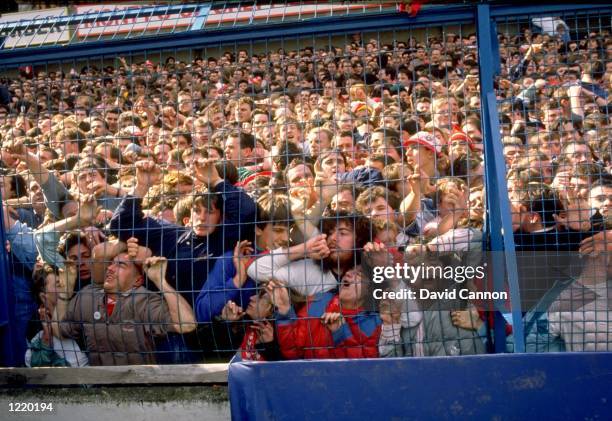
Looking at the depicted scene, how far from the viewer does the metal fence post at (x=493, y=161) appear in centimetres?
344

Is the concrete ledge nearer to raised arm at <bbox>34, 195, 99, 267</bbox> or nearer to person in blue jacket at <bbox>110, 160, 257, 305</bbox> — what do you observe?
person in blue jacket at <bbox>110, 160, 257, 305</bbox>

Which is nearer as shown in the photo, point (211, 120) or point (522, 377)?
point (522, 377)

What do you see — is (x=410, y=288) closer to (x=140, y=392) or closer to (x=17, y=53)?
(x=140, y=392)

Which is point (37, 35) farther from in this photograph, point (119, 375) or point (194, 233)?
point (119, 375)

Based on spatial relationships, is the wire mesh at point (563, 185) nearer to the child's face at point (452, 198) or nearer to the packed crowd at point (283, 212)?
the packed crowd at point (283, 212)

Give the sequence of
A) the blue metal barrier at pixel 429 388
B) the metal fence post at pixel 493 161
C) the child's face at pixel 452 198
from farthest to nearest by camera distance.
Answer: the child's face at pixel 452 198 → the metal fence post at pixel 493 161 → the blue metal barrier at pixel 429 388

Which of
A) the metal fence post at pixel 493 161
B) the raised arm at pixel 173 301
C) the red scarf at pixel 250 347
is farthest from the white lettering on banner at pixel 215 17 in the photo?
the red scarf at pixel 250 347

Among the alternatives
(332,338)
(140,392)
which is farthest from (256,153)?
(140,392)

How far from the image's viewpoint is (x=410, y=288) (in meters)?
3.76

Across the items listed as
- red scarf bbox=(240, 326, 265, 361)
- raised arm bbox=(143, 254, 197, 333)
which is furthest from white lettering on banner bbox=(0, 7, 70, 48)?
red scarf bbox=(240, 326, 265, 361)

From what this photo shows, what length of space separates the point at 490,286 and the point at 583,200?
730mm

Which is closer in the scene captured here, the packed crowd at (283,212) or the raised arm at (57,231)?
the packed crowd at (283,212)

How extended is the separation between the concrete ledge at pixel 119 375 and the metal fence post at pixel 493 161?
4.53 feet

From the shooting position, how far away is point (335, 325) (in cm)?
376
